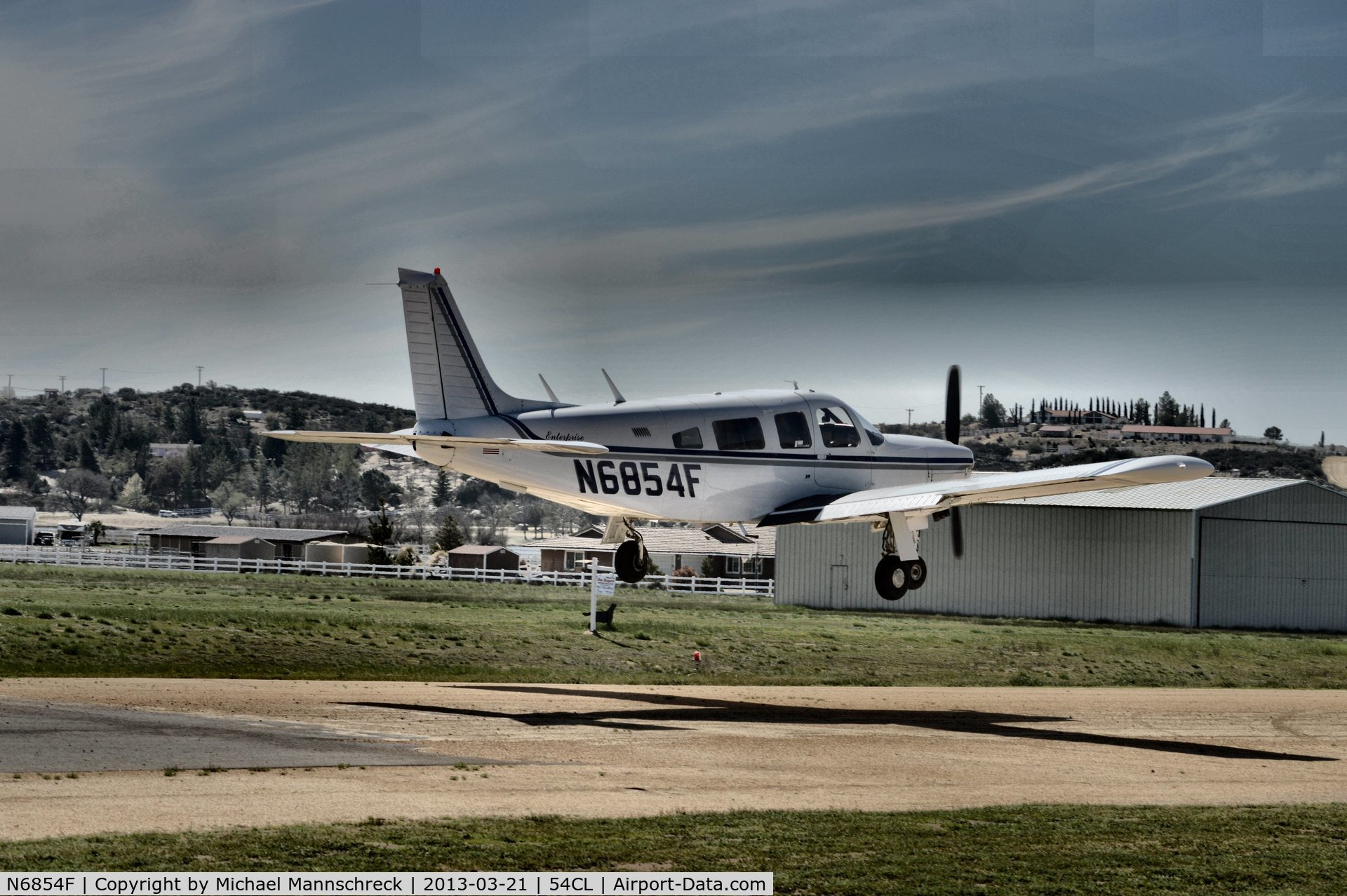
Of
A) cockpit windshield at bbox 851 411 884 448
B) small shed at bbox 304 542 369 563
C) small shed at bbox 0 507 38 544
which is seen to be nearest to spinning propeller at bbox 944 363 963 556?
cockpit windshield at bbox 851 411 884 448

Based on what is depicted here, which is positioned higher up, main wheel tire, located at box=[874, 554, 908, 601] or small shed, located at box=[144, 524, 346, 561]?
main wheel tire, located at box=[874, 554, 908, 601]

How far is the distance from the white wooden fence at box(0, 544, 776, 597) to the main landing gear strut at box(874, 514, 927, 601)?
4123cm

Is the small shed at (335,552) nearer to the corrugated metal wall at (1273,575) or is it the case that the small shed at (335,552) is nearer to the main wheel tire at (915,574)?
the corrugated metal wall at (1273,575)

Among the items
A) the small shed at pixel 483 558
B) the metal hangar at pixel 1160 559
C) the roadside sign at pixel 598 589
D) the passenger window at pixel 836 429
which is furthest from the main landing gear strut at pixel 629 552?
the small shed at pixel 483 558

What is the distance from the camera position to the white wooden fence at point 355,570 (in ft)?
234

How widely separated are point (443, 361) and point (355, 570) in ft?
166

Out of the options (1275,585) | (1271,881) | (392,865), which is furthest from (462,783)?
(1275,585)

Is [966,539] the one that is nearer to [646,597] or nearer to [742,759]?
[646,597]

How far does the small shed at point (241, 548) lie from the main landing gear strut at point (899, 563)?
86416 millimetres

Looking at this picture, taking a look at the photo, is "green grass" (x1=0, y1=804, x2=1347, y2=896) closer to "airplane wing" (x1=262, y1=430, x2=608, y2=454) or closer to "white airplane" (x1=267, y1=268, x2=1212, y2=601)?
"white airplane" (x1=267, y1=268, x2=1212, y2=601)

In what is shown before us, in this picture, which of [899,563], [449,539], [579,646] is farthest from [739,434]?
[449,539]

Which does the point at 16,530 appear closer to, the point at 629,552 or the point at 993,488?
the point at 629,552

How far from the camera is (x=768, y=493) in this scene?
90.5ft

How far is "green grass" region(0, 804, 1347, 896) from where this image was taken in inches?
506
